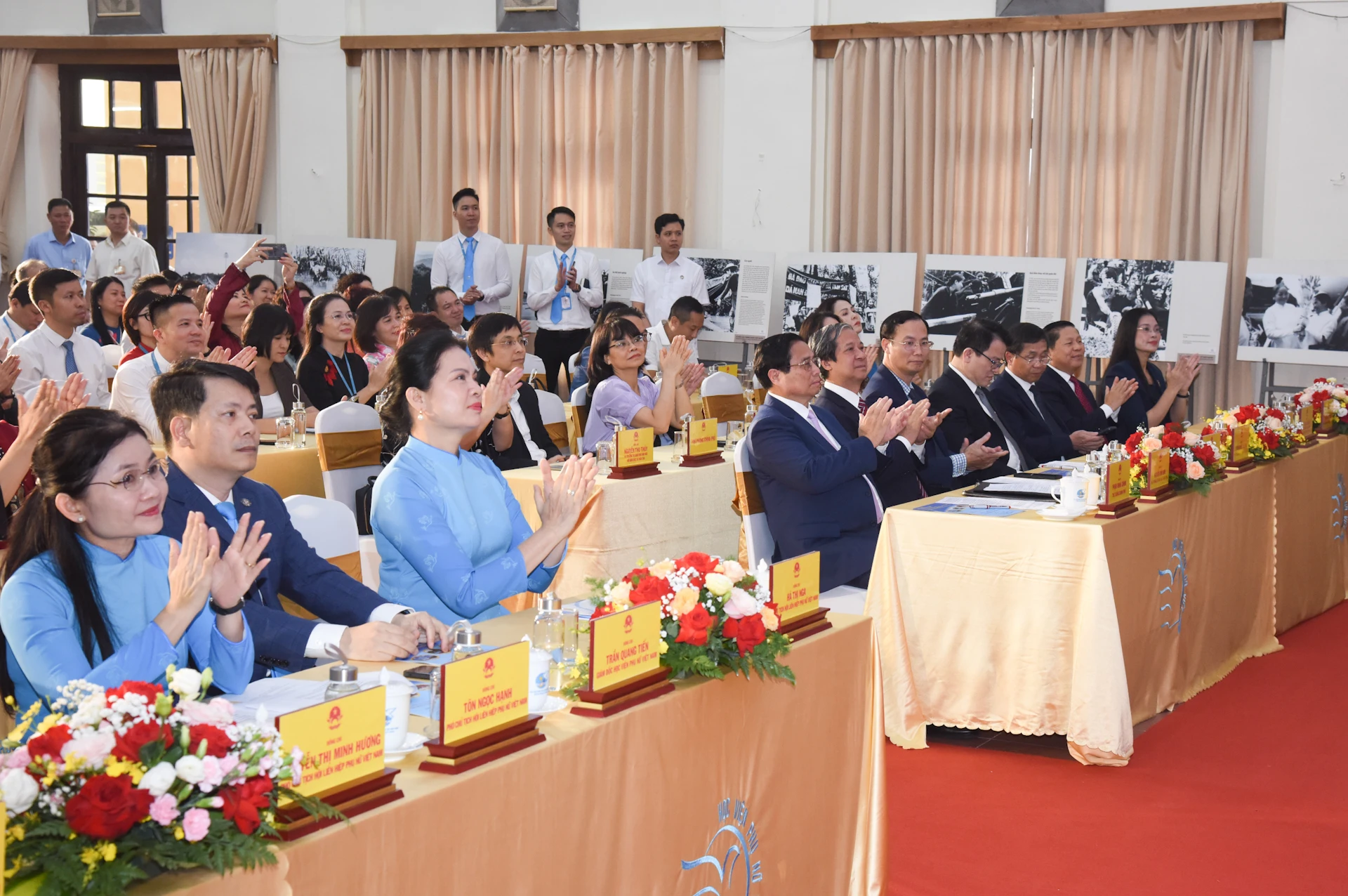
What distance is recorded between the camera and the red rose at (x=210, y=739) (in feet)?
4.72

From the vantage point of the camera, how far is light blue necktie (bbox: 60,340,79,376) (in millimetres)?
6383

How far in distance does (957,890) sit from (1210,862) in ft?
2.30

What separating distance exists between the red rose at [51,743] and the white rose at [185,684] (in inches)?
5.2

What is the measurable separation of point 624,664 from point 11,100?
1143 cm

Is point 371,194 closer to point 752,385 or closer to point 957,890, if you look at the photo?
point 752,385

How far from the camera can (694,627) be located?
228cm

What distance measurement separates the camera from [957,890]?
315 centimetres

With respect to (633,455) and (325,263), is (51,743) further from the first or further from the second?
(325,263)

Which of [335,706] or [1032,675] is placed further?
[1032,675]

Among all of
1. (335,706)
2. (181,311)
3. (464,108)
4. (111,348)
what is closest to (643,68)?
(464,108)

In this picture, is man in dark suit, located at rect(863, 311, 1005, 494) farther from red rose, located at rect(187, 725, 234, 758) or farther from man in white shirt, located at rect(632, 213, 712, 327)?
man in white shirt, located at rect(632, 213, 712, 327)

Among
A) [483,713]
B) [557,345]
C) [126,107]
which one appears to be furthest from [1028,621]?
[126,107]

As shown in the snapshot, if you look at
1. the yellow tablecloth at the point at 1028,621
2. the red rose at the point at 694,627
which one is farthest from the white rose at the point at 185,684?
the yellow tablecloth at the point at 1028,621

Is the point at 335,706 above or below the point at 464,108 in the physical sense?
below
